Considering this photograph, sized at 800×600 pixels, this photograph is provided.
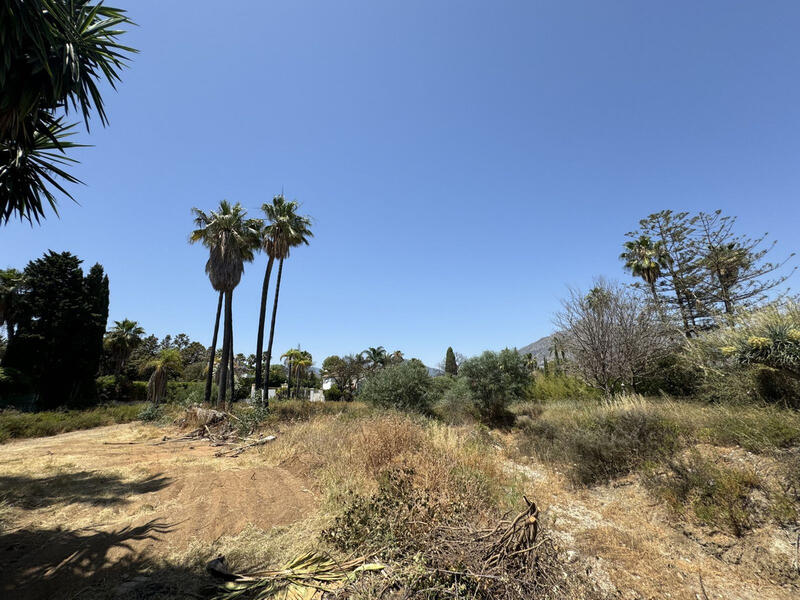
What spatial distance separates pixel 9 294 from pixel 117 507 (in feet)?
101

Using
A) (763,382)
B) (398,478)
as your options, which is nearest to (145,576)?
(398,478)

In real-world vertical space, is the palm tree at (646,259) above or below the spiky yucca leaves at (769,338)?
above

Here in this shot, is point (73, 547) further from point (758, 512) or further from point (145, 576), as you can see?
point (758, 512)

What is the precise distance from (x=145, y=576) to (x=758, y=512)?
27.2 feet

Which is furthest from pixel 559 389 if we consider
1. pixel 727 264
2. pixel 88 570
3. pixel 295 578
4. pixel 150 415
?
pixel 150 415

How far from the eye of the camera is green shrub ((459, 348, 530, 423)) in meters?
16.0

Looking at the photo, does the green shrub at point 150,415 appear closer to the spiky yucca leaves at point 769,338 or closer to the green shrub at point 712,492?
the green shrub at point 712,492

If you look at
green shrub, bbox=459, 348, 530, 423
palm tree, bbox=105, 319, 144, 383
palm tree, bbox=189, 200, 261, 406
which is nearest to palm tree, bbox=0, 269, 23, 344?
palm tree, bbox=105, 319, 144, 383

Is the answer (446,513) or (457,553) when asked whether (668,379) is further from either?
(457,553)

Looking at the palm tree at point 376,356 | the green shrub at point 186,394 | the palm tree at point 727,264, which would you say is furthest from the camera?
the palm tree at point 376,356

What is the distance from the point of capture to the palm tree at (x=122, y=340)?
95.1 ft

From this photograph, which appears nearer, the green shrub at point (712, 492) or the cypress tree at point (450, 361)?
the green shrub at point (712, 492)

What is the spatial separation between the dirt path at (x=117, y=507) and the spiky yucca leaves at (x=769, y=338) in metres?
9.56

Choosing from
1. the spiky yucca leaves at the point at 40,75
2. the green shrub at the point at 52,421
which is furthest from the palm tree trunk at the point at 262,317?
the spiky yucca leaves at the point at 40,75
